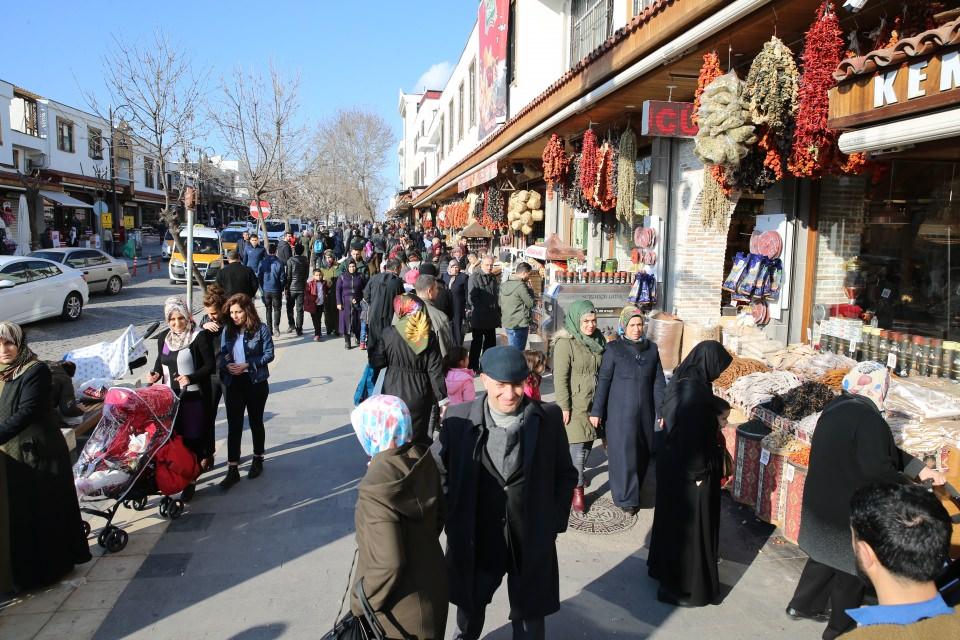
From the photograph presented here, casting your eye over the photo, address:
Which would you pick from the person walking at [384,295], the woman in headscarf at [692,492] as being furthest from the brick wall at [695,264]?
the woman in headscarf at [692,492]

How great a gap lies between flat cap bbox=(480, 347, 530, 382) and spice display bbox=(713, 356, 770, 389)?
4.87 metres

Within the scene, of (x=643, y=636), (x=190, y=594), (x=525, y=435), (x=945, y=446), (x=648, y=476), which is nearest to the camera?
(x=525, y=435)

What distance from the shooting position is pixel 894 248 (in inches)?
301

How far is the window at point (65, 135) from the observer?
41188 millimetres

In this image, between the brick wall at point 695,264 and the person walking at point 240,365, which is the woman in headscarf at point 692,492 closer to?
the person walking at point 240,365

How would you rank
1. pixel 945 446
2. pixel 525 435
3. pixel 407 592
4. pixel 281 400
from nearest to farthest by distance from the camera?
pixel 407 592
pixel 525 435
pixel 945 446
pixel 281 400

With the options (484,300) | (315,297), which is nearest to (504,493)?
(484,300)

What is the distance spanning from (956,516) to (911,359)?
124 inches

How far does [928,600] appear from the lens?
190 centimetres

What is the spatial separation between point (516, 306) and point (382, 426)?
707cm

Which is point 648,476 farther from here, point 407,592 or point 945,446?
point 407,592

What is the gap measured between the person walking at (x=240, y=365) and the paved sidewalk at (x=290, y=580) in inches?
17.4

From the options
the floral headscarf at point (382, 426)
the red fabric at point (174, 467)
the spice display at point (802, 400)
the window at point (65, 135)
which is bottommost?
the red fabric at point (174, 467)

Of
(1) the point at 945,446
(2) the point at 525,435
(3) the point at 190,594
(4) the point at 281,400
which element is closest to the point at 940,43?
(1) the point at 945,446
